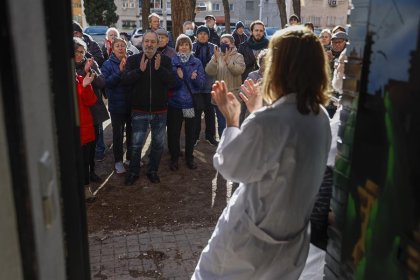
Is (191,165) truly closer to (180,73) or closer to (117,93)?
(180,73)

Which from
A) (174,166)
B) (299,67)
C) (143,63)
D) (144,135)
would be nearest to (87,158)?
(144,135)

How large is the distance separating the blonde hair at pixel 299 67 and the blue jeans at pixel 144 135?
10.9 ft

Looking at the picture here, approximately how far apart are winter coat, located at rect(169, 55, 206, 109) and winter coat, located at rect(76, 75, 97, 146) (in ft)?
4.12

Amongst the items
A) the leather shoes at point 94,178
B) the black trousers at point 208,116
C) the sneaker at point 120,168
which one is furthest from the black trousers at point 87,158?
the black trousers at point 208,116

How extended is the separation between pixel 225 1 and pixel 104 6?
17697mm

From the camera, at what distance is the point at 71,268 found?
1.53m

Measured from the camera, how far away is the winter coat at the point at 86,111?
4.67 m

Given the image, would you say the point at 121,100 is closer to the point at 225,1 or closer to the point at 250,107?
the point at 250,107

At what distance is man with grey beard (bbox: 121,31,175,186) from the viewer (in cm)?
513

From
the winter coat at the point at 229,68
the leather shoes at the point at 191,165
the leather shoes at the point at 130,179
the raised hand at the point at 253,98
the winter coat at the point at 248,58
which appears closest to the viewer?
the raised hand at the point at 253,98

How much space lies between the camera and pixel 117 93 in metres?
5.51

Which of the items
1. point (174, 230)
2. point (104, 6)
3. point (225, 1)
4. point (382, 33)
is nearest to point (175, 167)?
point (174, 230)

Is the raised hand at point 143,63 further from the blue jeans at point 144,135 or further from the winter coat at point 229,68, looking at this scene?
the winter coat at point 229,68

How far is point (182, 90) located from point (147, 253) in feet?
8.40
